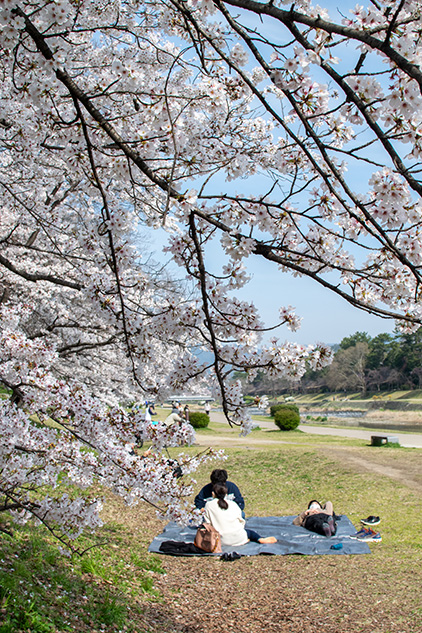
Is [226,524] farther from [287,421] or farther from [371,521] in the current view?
[287,421]

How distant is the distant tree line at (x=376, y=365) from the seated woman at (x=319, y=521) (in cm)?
4473

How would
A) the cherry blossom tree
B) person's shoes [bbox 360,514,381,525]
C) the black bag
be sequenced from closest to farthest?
the cherry blossom tree < the black bag < person's shoes [bbox 360,514,381,525]

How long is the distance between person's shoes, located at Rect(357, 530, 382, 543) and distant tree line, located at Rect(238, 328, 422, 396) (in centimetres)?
4519

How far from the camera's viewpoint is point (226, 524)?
6.39 metres

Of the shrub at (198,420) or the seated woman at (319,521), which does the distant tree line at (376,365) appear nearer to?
the shrub at (198,420)

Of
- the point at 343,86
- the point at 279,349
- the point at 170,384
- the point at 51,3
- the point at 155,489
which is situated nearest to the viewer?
the point at 343,86

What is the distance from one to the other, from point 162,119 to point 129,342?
59.3 inches

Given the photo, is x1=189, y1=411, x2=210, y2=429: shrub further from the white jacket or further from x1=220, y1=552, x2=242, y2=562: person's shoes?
x1=220, y1=552, x2=242, y2=562: person's shoes

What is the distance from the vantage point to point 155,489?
3.72 metres

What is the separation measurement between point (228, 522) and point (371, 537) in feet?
6.32

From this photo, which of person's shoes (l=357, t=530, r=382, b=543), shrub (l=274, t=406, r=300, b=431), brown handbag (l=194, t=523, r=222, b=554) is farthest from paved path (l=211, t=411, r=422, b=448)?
brown handbag (l=194, t=523, r=222, b=554)

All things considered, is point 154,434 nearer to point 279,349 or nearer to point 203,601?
point 279,349

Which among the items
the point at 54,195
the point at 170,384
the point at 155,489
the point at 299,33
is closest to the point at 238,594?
the point at 155,489

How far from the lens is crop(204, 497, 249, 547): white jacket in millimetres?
6367
